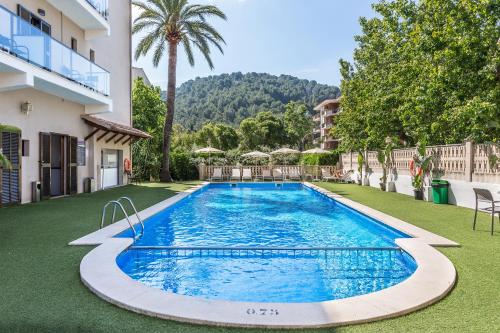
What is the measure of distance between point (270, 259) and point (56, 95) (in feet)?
41.1

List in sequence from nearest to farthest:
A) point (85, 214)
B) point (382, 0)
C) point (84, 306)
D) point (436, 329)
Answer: point (436, 329), point (84, 306), point (85, 214), point (382, 0)

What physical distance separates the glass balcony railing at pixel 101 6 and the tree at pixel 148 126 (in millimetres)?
10448

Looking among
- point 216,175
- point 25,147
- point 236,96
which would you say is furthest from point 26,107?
point 236,96

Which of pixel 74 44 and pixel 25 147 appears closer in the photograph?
pixel 25 147

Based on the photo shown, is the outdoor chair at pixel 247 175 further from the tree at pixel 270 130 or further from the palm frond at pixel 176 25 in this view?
the tree at pixel 270 130

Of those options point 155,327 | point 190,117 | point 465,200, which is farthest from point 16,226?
point 190,117

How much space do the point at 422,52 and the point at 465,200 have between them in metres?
6.20

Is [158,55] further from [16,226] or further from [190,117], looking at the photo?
[190,117]

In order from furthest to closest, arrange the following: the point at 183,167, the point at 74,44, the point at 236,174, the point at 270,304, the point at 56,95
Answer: the point at 183,167, the point at 236,174, the point at 74,44, the point at 56,95, the point at 270,304

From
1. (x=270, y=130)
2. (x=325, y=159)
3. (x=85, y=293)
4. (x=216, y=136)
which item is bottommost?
(x=85, y=293)

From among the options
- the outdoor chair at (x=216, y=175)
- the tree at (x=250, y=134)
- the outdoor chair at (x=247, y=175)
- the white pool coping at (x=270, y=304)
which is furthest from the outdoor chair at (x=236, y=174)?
the tree at (x=250, y=134)

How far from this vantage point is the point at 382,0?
69.4 ft

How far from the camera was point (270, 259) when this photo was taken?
7324 millimetres

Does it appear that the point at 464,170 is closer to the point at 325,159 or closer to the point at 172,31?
the point at 325,159
